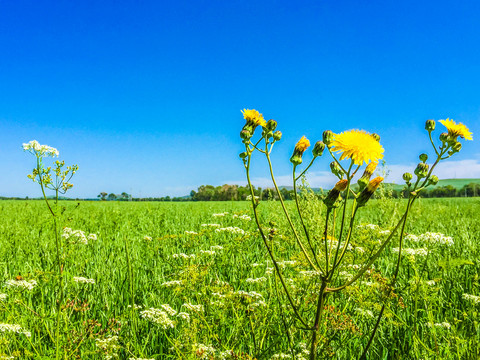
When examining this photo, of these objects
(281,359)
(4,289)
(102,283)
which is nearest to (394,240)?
(281,359)

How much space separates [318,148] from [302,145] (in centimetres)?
7

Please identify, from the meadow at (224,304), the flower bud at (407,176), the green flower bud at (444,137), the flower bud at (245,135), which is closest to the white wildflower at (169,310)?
the meadow at (224,304)

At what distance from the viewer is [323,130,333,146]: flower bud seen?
4.02 feet

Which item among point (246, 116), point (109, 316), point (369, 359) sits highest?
point (246, 116)

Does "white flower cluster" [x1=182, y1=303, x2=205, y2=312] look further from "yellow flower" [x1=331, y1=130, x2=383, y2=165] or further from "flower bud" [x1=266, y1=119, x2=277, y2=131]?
"yellow flower" [x1=331, y1=130, x2=383, y2=165]

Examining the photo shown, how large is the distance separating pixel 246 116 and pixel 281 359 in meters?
1.25

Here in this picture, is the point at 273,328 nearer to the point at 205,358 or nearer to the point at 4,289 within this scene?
the point at 205,358

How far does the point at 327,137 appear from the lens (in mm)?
1227

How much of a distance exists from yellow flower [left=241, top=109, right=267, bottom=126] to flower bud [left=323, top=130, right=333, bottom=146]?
301 millimetres

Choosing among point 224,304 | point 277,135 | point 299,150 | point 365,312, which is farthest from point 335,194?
point 365,312

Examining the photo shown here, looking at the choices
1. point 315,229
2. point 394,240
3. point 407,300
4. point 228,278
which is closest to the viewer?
point 407,300

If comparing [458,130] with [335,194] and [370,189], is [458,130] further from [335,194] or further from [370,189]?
[335,194]

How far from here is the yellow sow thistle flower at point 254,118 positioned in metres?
1.44

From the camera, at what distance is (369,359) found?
2.16 meters
